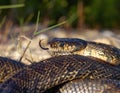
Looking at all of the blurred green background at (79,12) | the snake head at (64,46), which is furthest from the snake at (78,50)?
the blurred green background at (79,12)

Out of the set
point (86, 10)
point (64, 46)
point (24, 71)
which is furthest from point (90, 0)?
point (24, 71)

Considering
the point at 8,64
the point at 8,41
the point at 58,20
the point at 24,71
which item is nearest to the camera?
the point at 24,71

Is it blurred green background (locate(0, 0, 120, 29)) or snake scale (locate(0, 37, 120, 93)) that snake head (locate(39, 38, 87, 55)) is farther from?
blurred green background (locate(0, 0, 120, 29))

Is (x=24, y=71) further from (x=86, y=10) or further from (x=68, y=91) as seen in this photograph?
(x=86, y=10)

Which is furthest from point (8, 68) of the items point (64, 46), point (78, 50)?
point (78, 50)

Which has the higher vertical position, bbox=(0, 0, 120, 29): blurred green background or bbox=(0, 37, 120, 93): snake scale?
bbox=(0, 37, 120, 93): snake scale

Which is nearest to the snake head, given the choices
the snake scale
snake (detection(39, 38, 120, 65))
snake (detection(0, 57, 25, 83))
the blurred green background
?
snake (detection(39, 38, 120, 65))

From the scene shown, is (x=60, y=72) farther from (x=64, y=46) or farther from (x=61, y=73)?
(x=64, y=46)
